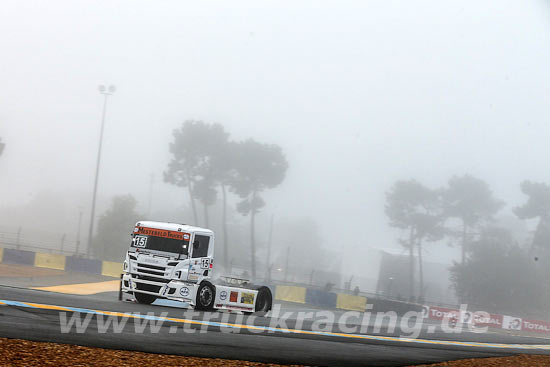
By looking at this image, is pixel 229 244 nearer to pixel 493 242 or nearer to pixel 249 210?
pixel 249 210

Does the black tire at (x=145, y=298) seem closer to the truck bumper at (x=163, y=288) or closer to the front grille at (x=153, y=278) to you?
the truck bumper at (x=163, y=288)

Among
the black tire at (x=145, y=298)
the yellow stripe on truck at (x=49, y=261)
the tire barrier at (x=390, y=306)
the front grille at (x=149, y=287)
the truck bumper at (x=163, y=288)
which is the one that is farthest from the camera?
the yellow stripe on truck at (x=49, y=261)

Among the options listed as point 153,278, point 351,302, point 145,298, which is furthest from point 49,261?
point 153,278

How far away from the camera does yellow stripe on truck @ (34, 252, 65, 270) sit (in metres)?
41.5

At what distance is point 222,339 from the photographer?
11289 millimetres

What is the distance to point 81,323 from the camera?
36.4 feet

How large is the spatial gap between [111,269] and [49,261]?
16.9 feet

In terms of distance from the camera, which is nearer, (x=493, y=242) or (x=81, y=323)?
(x=81, y=323)

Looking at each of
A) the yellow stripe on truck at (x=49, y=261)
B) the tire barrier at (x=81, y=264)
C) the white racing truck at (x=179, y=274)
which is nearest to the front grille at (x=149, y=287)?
the white racing truck at (x=179, y=274)

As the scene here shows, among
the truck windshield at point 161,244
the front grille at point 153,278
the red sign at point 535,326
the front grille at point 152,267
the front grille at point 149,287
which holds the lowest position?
the red sign at point 535,326

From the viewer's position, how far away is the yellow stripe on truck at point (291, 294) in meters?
38.1

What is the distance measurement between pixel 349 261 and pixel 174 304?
285 feet

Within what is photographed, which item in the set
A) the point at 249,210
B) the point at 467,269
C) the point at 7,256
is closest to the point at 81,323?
the point at 7,256

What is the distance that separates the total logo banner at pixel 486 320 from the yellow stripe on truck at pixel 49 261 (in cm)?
2472
